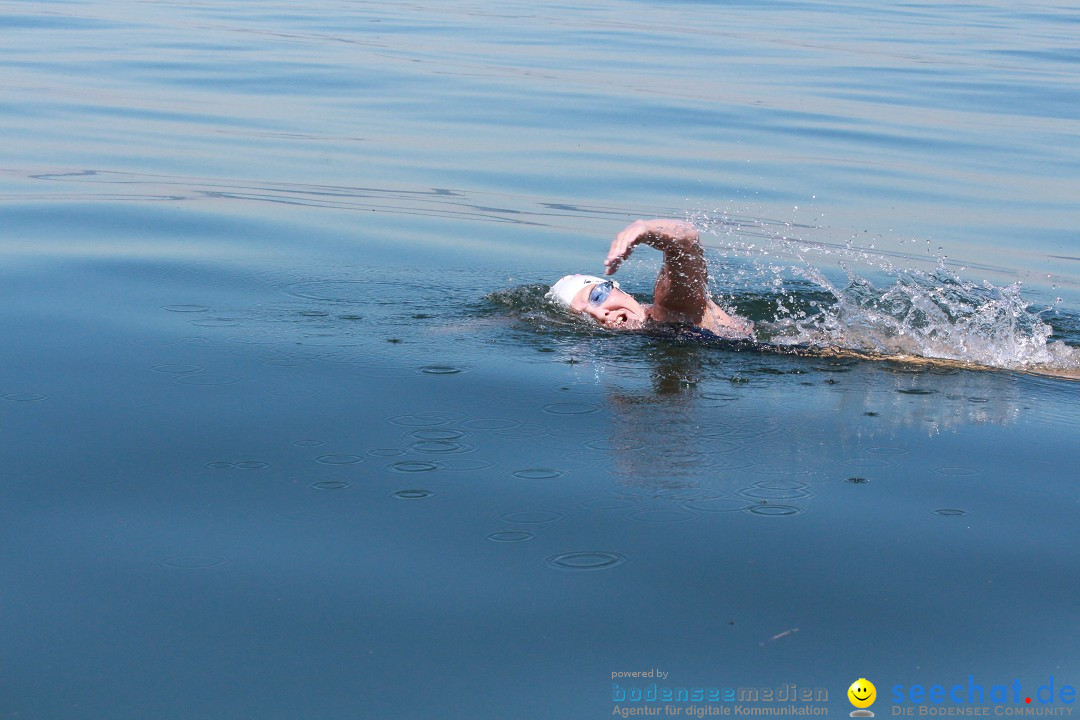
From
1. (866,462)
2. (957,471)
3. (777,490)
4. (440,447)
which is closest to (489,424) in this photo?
(440,447)

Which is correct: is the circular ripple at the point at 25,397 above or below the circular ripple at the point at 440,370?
above

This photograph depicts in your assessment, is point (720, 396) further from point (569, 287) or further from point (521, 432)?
point (569, 287)

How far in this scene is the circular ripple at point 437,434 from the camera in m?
5.36

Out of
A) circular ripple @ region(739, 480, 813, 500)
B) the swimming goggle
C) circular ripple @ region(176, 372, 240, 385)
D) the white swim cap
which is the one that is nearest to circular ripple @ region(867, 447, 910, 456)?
circular ripple @ region(739, 480, 813, 500)

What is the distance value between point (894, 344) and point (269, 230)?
515 cm

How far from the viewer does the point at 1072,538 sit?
14.8 feet

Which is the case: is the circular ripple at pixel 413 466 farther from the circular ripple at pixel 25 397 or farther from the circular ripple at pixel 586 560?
the circular ripple at pixel 25 397

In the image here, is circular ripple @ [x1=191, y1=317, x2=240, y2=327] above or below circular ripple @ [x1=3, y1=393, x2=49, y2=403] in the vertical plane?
above

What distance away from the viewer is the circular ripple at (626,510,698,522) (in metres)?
Result: 4.51

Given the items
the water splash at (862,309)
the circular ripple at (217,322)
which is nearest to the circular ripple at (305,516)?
the circular ripple at (217,322)

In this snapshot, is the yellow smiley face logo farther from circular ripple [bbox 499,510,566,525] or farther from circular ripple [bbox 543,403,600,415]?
circular ripple [bbox 543,403,600,415]

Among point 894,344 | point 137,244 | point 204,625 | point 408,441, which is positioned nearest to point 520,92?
point 137,244

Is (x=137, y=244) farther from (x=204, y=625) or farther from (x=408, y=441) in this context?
(x=204, y=625)

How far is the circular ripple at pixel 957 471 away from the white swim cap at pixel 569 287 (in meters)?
3.11
